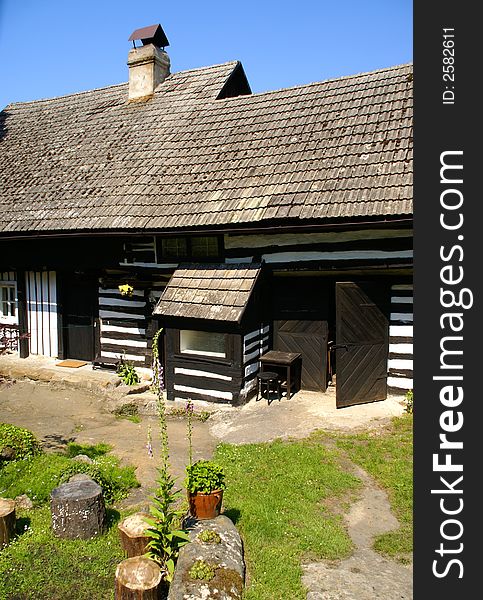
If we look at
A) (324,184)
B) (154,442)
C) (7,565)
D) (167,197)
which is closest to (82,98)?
(167,197)

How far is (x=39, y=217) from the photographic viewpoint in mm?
12383

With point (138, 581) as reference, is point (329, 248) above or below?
above

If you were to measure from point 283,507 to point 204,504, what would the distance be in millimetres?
1129

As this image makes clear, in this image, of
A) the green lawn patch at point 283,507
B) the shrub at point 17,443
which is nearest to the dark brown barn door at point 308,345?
the green lawn patch at point 283,507

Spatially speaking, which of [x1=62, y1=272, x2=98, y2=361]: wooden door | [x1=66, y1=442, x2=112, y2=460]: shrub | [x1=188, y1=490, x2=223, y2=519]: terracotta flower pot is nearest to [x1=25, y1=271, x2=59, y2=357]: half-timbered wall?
[x1=62, y1=272, x2=98, y2=361]: wooden door

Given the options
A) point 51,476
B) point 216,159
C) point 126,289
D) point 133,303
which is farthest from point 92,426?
point 216,159

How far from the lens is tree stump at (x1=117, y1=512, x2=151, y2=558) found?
4773mm

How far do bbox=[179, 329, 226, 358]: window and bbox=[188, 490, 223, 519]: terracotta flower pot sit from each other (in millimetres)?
4669

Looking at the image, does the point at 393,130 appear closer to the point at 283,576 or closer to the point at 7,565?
the point at 283,576

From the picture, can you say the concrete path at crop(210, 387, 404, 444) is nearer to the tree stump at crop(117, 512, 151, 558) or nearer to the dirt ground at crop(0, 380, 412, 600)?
the dirt ground at crop(0, 380, 412, 600)

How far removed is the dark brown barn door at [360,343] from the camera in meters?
9.20

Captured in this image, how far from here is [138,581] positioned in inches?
163

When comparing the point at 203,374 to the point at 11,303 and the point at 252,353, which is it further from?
the point at 11,303

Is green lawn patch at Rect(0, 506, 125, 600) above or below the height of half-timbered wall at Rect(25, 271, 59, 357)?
below
